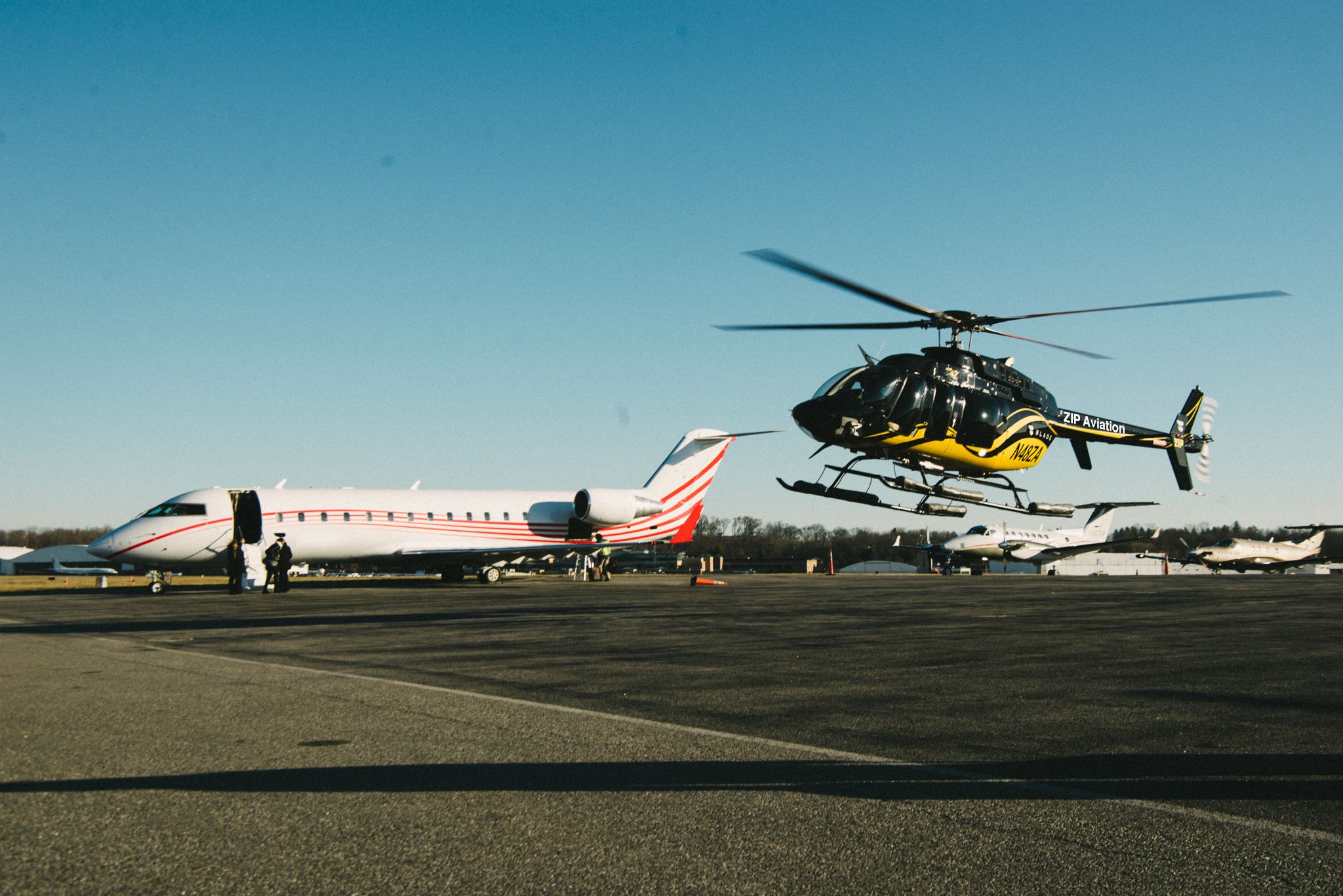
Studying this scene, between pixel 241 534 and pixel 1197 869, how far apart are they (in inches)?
1387

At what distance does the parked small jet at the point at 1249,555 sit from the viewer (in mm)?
59875

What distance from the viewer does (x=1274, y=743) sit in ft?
19.9

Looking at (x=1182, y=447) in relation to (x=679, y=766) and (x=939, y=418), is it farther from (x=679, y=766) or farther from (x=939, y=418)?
(x=679, y=766)

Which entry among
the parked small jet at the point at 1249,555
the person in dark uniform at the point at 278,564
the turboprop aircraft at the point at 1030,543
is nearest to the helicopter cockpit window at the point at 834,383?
the person in dark uniform at the point at 278,564

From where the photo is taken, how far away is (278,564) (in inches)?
1231

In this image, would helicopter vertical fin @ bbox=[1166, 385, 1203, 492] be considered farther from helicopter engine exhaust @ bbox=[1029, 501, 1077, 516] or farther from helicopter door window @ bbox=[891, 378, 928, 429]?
helicopter door window @ bbox=[891, 378, 928, 429]

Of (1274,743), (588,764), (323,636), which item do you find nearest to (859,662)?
(1274,743)

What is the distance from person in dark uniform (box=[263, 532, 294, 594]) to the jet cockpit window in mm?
3725

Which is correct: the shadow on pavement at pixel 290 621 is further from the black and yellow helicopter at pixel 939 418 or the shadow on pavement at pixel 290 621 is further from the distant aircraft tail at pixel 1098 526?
the distant aircraft tail at pixel 1098 526

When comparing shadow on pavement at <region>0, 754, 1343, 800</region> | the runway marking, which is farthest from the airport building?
shadow on pavement at <region>0, 754, 1343, 800</region>

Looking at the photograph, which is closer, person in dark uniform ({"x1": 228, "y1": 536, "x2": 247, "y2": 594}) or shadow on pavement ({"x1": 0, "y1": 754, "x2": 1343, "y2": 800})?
shadow on pavement ({"x1": 0, "y1": 754, "x2": 1343, "y2": 800})

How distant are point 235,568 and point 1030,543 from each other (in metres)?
43.9

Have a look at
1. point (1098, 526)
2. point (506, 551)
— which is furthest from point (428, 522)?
point (1098, 526)

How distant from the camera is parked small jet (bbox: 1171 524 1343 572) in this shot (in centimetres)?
5988
